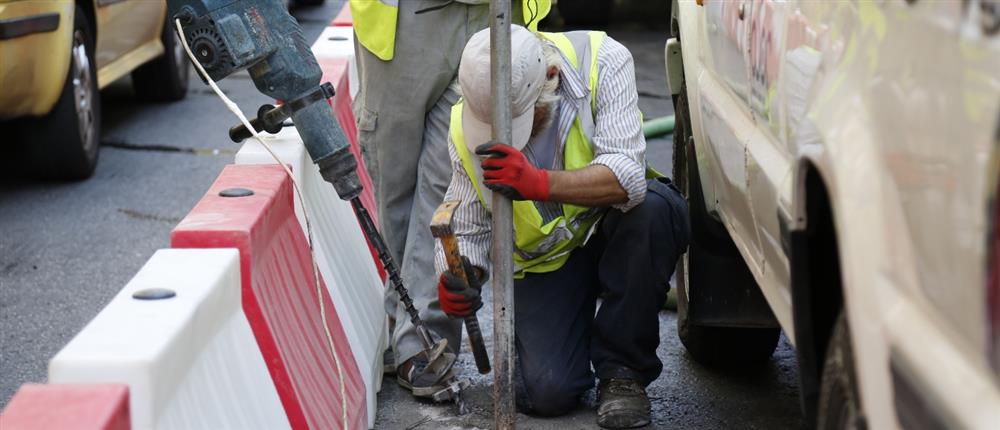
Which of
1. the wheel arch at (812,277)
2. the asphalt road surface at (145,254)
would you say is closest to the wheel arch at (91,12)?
the asphalt road surface at (145,254)

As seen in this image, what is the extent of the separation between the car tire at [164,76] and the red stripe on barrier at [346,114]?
347cm

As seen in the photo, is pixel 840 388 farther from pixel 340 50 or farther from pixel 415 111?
pixel 340 50

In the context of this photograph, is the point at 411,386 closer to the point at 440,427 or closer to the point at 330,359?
the point at 440,427

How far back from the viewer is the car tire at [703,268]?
4059 millimetres

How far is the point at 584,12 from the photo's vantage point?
1141 centimetres

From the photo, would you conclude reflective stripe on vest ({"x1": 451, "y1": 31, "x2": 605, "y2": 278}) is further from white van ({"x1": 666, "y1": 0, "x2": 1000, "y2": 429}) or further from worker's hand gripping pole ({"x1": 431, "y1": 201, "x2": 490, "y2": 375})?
white van ({"x1": 666, "y1": 0, "x2": 1000, "y2": 429})

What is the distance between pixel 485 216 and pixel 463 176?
0.13 m

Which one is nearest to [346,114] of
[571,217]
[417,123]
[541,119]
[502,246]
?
[417,123]

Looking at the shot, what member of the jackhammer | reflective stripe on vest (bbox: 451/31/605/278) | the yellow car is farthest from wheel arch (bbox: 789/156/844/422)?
the yellow car

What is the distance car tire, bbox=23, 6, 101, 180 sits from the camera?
6414 mm

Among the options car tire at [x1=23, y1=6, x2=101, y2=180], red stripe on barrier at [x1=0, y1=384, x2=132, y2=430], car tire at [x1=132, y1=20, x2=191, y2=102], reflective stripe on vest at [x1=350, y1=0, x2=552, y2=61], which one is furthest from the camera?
car tire at [x1=132, y1=20, x2=191, y2=102]

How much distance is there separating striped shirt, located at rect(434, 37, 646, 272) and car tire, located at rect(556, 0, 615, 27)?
24.7 feet

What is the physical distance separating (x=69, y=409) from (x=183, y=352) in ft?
1.30

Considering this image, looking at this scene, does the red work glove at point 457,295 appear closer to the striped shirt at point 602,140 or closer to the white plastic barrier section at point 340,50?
the striped shirt at point 602,140
